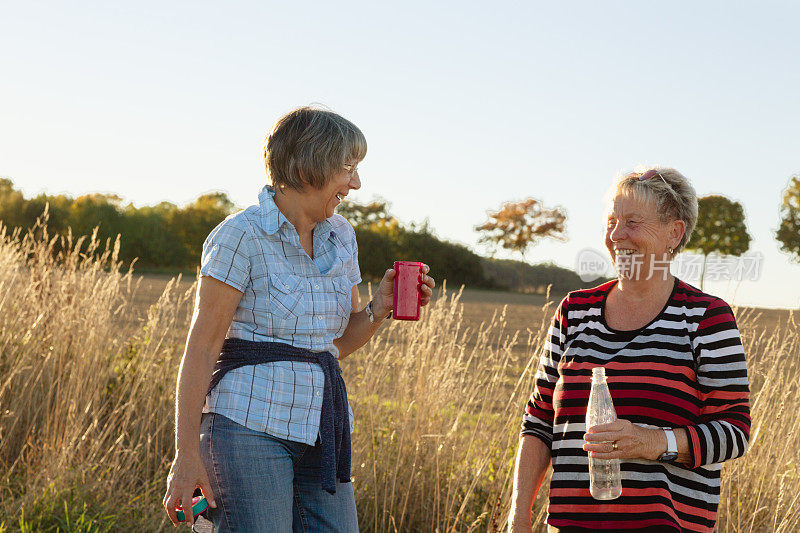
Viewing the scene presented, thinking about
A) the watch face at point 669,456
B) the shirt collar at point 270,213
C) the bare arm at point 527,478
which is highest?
the shirt collar at point 270,213

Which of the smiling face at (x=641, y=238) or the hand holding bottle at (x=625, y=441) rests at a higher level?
the smiling face at (x=641, y=238)

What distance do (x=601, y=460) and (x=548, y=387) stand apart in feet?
0.97

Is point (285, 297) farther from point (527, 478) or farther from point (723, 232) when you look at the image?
point (723, 232)

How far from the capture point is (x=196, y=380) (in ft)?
6.31

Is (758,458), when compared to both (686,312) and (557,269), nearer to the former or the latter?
(686,312)

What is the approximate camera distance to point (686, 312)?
199 cm

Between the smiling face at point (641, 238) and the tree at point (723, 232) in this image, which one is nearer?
the smiling face at point (641, 238)

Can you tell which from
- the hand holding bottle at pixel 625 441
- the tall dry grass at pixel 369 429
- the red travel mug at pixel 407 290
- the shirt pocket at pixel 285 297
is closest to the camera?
the hand holding bottle at pixel 625 441

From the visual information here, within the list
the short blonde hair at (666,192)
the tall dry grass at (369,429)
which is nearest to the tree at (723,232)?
the tall dry grass at (369,429)

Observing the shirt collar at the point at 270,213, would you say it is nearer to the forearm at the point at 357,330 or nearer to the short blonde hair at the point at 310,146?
the short blonde hair at the point at 310,146

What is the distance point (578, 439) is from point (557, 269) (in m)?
30.9

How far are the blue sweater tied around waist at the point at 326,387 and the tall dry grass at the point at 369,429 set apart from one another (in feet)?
3.88

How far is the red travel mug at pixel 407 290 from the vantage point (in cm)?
227

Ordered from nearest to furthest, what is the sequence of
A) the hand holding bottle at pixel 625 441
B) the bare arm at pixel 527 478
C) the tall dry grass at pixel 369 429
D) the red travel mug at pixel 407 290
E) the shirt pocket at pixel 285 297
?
the hand holding bottle at pixel 625 441 → the shirt pocket at pixel 285 297 → the bare arm at pixel 527 478 → the red travel mug at pixel 407 290 → the tall dry grass at pixel 369 429
